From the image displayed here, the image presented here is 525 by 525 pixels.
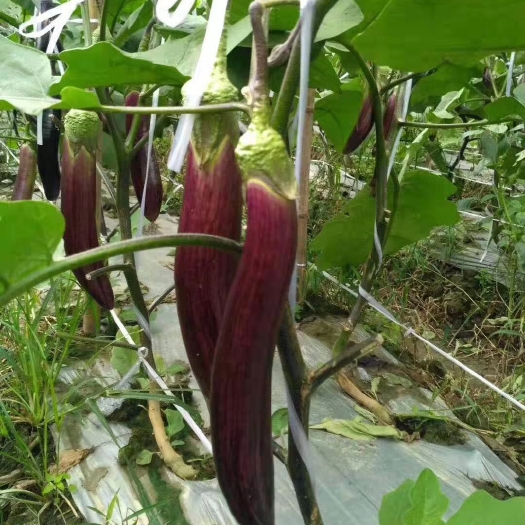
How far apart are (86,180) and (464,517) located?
1.53 feet

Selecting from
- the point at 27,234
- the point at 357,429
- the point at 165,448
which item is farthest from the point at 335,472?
the point at 27,234

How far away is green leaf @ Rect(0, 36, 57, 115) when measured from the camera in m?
A: 0.36

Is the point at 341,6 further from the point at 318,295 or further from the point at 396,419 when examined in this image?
the point at 318,295

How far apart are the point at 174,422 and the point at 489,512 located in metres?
0.56

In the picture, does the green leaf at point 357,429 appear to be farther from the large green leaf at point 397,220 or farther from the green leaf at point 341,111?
the green leaf at point 341,111

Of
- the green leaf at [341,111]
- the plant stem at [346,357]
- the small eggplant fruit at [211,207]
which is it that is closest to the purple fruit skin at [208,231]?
the small eggplant fruit at [211,207]

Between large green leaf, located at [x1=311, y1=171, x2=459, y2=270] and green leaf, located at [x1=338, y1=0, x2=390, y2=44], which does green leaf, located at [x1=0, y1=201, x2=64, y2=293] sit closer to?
green leaf, located at [x1=338, y1=0, x2=390, y2=44]

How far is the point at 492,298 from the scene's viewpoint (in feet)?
5.32

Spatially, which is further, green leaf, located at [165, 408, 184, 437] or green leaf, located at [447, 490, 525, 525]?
green leaf, located at [165, 408, 184, 437]

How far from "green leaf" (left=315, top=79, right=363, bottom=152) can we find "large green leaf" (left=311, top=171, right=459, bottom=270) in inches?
4.2

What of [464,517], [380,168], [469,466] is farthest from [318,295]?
[464,517]

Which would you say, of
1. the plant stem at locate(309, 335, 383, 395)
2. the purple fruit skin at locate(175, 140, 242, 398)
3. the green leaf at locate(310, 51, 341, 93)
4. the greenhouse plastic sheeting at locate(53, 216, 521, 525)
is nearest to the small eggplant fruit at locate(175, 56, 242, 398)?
the purple fruit skin at locate(175, 140, 242, 398)

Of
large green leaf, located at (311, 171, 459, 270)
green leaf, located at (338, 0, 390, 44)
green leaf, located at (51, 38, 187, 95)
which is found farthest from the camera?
large green leaf, located at (311, 171, 459, 270)

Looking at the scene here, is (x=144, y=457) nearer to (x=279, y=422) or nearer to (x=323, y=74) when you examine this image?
(x=279, y=422)
